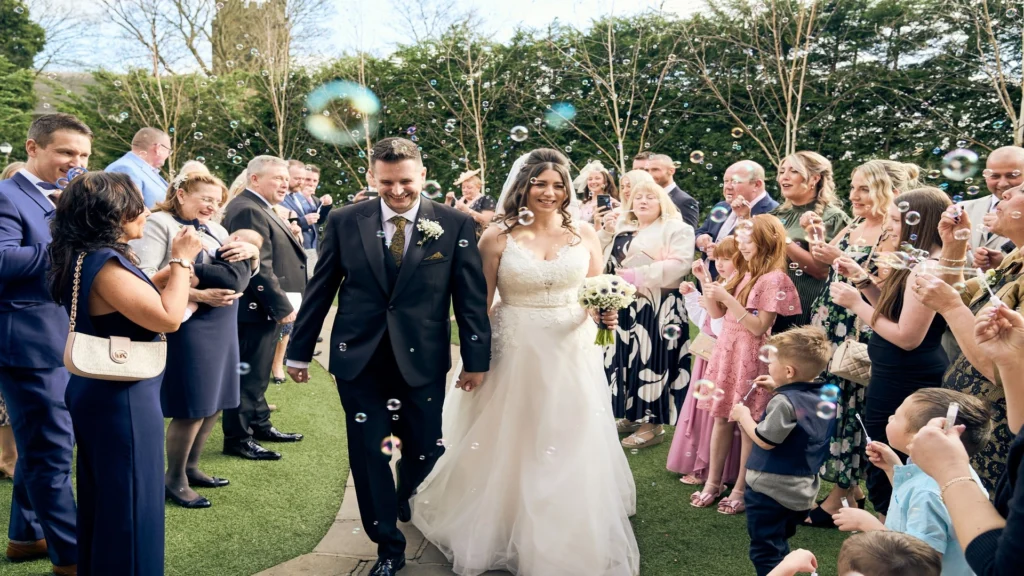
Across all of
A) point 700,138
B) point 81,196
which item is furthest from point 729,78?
point 81,196

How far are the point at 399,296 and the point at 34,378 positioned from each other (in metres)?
1.95

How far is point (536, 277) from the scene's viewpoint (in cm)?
427

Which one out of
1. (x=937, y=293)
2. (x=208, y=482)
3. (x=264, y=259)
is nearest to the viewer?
(x=937, y=293)

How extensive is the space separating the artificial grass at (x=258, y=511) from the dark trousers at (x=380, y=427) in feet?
2.24

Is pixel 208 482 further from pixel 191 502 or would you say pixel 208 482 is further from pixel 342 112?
pixel 342 112

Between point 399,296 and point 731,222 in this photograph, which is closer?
point 399,296

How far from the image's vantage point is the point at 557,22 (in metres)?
13.9

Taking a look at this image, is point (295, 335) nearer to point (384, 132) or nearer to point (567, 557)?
point (567, 557)

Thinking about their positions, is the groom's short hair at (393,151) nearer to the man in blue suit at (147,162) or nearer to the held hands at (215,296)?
the held hands at (215,296)

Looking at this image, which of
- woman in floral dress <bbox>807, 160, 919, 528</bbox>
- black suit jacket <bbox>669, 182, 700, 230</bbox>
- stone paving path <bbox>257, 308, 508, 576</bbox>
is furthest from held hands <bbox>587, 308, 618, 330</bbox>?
black suit jacket <bbox>669, 182, 700, 230</bbox>

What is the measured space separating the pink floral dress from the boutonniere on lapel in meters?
2.05

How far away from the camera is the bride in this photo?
396cm

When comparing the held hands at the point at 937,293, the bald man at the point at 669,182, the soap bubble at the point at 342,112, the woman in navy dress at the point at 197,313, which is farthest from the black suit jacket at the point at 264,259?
the soap bubble at the point at 342,112

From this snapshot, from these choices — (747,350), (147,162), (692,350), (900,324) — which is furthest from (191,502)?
(900,324)
